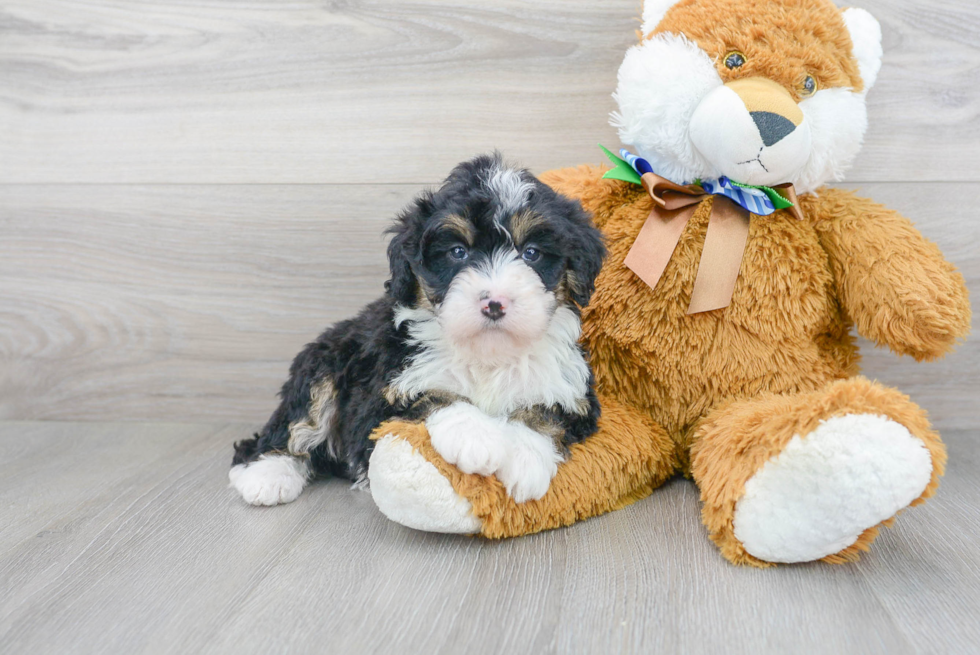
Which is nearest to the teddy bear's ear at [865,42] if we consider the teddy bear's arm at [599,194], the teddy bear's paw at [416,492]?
the teddy bear's arm at [599,194]

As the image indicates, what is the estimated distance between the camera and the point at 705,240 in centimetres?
162

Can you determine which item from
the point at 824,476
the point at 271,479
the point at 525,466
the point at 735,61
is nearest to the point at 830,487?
the point at 824,476

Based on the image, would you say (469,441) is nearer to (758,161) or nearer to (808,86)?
(758,161)

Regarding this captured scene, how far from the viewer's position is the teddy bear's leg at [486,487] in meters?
1.37

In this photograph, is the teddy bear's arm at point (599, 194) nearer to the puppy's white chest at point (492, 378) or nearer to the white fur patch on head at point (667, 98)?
the white fur patch on head at point (667, 98)

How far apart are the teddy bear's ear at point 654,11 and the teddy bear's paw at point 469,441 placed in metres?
0.98

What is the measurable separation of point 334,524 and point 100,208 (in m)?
1.31

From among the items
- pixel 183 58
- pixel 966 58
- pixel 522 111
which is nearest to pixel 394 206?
pixel 522 111

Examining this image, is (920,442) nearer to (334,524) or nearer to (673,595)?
(673,595)

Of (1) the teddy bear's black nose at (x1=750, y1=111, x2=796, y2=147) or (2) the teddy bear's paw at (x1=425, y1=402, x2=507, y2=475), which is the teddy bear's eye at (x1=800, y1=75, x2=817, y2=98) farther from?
(2) the teddy bear's paw at (x1=425, y1=402, x2=507, y2=475)

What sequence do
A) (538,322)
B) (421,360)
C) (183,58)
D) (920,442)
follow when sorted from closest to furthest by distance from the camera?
(920,442), (538,322), (421,360), (183,58)

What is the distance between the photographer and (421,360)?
1519 mm

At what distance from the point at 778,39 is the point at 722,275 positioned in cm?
50

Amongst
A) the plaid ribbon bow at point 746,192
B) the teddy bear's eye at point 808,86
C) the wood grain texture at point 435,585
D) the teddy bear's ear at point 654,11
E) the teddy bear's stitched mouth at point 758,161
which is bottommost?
the wood grain texture at point 435,585
